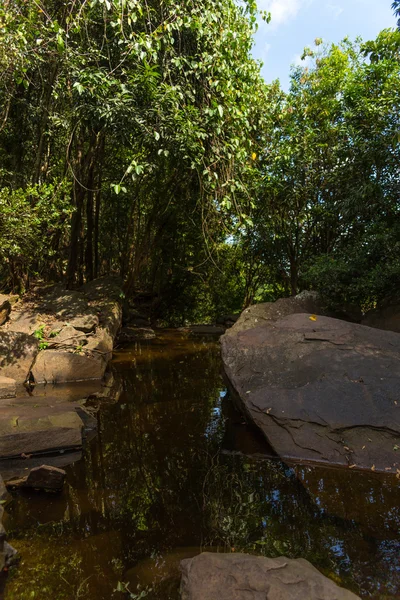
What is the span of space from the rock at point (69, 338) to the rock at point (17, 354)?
0.75 meters

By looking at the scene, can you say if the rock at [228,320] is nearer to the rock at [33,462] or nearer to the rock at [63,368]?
the rock at [63,368]

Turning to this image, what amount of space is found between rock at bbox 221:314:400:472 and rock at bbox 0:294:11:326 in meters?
4.85

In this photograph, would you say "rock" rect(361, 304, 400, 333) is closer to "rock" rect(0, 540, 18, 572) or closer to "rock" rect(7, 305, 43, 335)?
"rock" rect(7, 305, 43, 335)

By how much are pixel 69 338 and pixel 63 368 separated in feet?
4.28

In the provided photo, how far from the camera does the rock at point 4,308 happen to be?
823 centimetres

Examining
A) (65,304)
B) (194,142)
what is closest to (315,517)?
(194,142)

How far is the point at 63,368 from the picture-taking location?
698 centimetres

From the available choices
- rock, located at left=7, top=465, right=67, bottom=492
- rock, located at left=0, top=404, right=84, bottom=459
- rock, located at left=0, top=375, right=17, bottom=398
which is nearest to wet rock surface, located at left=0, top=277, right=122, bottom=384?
rock, located at left=0, top=375, right=17, bottom=398

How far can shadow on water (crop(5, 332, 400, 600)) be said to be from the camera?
234 cm

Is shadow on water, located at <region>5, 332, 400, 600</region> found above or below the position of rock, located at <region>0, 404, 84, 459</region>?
below

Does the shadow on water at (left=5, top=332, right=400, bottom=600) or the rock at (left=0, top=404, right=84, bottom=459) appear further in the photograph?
the rock at (left=0, top=404, right=84, bottom=459)

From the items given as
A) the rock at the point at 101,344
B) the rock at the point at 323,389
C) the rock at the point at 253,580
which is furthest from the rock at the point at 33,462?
the rock at the point at 101,344

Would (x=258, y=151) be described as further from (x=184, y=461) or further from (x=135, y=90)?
(x=184, y=461)

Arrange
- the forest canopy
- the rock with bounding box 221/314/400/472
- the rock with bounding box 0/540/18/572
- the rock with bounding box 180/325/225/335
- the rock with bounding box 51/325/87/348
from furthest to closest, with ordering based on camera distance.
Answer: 1. the rock with bounding box 180/325/225/335
2. the rock with bounding box 51/325/87/348
3. the forest canopy
4. the rock with bounding box 221/314/400/472
5. the rock with bounding box 0/540/18/572
